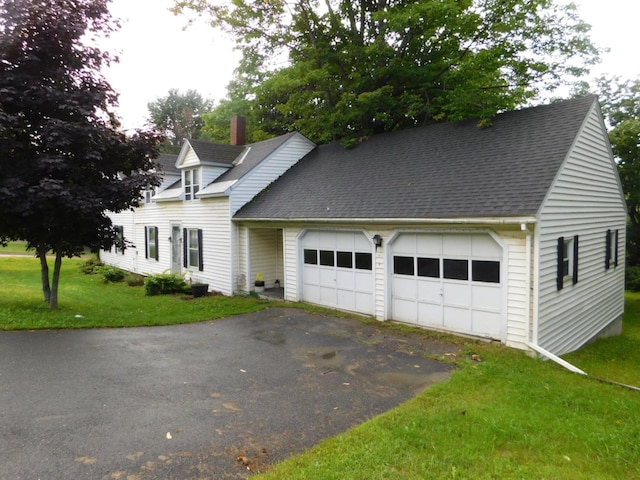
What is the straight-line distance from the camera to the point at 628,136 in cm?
2114

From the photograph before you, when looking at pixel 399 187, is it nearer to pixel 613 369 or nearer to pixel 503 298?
pixel 503 298

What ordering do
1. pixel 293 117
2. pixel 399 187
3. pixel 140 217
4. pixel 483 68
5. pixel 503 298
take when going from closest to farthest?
1. pixel 503 298
2. pixel 399 187
3. pixel 483 68
4. pixel 140 217
5. pixel 293 117

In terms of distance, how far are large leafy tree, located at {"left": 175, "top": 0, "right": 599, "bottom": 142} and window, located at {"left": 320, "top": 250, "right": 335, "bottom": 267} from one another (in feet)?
20.1

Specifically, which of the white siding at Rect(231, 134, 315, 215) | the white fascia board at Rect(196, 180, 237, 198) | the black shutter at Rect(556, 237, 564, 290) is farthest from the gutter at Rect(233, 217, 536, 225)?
the white fascia board at Rect(196, 180, 237, 198)

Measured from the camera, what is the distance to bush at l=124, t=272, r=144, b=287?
19014 millimetres

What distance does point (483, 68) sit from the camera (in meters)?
16.9

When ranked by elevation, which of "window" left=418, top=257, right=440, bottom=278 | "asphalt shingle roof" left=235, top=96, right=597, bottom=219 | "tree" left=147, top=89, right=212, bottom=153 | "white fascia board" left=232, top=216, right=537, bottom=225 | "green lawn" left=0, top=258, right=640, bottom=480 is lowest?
"green lawn" left=0, top=258, right=640, bottom=480

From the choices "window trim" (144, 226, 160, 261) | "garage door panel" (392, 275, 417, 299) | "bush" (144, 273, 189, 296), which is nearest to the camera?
"garage door panel" (392, 275, 417, 299)

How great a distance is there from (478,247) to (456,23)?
11.3 m

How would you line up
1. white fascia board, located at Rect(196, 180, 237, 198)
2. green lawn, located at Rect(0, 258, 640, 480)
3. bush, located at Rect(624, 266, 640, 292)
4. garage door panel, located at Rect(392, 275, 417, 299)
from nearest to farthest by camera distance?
green lawn, located at Rect(0, 258, 640, 480), garage door panel, located at Rect(392, 275, 417, 299), white fascia board, located at Rect(196, 180, 237, 198), bush, located at Rect(624, 266, 640, 292)

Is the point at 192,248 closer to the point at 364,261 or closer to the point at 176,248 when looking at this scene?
the point at 176,248

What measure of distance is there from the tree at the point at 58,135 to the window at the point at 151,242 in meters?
8.97

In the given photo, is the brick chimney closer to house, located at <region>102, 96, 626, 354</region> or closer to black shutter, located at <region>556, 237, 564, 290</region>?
house, located at <region>102, 96, 626, 354</region>

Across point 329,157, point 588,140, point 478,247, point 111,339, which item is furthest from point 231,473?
point 329,157
